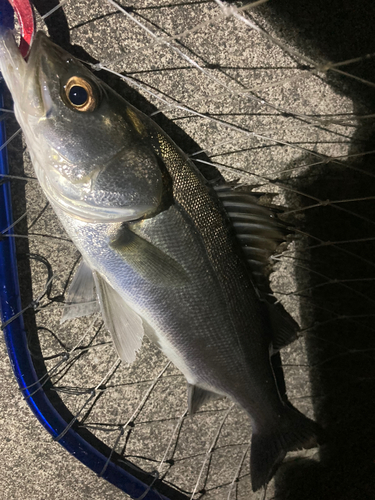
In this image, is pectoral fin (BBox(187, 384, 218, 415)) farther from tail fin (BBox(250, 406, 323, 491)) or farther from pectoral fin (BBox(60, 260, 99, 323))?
pectoral fin (BBox(60, 260, 99, 323))

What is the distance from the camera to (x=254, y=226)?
1020 mm

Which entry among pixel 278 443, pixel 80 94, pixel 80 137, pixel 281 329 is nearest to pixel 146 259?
pixel 80 137

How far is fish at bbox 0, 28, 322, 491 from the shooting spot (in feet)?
2.60

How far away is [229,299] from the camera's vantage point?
0.97 meters

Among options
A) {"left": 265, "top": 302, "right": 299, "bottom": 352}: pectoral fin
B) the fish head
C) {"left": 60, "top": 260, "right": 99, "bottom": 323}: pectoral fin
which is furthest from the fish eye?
{"left": 265, "top": 302, "right": 299, "bottom": 352}: pectoral fin

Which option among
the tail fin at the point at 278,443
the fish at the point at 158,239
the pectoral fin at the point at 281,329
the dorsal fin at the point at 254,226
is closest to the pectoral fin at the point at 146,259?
the fish at the point at 158,239

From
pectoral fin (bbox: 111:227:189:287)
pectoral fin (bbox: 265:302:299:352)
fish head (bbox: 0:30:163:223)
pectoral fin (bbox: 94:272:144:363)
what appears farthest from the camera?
pectoral fin (bbox: 265:302:299:352)

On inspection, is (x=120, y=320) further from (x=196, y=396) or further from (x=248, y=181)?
(x=248, y=181)

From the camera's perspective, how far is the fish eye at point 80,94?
2.58ft

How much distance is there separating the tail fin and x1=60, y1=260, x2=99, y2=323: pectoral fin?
0.82m

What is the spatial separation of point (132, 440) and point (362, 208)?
58.8 inches

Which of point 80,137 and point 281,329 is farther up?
point 80,137

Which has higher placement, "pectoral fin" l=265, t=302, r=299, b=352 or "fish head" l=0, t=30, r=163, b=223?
"fish head" l=0, t=30, r=163, b=223

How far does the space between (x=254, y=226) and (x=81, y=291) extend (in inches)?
26.0
